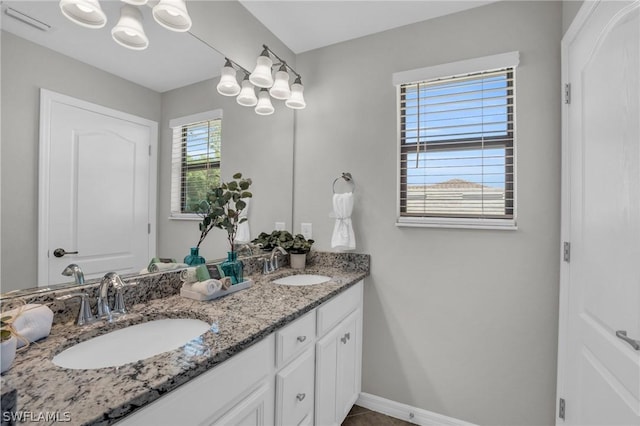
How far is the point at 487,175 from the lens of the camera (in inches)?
70.6

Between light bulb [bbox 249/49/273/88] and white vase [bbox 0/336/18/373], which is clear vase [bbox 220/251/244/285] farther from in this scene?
light bulb [bbox 249/49/273/88]

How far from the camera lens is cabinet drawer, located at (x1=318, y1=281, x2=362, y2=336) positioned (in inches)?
58.2

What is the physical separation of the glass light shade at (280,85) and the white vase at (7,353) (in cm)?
174

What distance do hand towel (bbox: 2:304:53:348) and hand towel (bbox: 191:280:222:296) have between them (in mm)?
492

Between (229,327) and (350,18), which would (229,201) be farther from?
(350,18)

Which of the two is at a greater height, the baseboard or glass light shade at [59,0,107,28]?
glass light shade at [59,0,107,28]

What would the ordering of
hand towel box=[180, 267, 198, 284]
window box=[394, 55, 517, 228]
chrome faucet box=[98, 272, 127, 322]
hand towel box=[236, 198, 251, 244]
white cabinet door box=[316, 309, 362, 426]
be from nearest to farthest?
chrome faucet box=[98, 272, 127, 322] < hand towel box=[180, 267, 198, 284] < white cabinet door box=[316, 309, 362, 426] < window box=[394, 55, 517, 228] < hand towel box=[236, 198, 251, 244]

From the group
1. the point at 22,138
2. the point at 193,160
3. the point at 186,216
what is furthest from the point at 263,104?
the point at 22,138

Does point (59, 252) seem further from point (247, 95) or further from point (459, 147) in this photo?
point (459, 147)

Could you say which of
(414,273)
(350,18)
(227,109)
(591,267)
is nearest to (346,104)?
(350,18)

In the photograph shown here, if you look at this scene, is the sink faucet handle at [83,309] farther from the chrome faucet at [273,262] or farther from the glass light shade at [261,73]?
the glass light shade at [261,73]

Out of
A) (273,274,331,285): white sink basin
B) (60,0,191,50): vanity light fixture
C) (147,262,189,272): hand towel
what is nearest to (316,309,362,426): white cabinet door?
(273,274,331,285): white sink basin

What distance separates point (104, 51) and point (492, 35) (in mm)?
1981

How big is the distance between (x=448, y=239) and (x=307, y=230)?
99 centimetres
